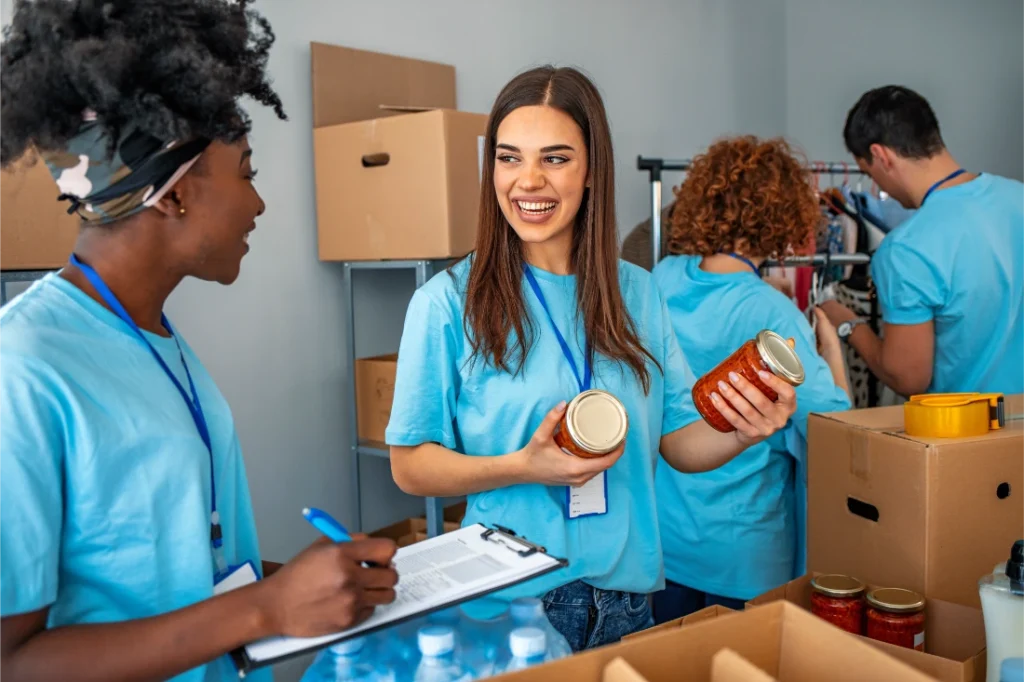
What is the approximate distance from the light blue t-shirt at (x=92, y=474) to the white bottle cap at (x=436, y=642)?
212 mm

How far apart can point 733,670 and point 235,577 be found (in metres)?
0.54

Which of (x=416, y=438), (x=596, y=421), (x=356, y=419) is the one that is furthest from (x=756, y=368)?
(x=356, y=419)

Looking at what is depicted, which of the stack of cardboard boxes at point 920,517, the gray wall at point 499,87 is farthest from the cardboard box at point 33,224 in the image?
the stack of cardboard boxes at point 920,517

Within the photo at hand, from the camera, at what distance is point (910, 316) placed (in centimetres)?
228

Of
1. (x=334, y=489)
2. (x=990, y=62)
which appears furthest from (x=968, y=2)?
(x=334, y=489)

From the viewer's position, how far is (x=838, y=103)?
15.1 ft

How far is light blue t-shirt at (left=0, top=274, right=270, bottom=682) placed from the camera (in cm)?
76

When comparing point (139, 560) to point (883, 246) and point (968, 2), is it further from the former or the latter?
point (968, 2)

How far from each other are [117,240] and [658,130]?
345 centimetres

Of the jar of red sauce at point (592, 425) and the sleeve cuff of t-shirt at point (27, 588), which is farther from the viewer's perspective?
the jar of red sauce at point (592, 425)

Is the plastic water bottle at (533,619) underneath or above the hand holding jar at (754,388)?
underneath

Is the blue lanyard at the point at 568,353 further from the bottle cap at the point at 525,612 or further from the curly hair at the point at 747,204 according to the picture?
the curly hair at the point at 747,204

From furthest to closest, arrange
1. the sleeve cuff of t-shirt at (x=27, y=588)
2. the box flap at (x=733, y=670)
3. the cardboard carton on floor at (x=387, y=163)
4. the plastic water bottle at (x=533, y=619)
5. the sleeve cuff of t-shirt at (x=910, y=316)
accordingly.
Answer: the cardboard carton on floor at (x=387, y=163) < the sleeve cuff of t-shirt at (x=910, y=316) < the plastic water bottle at (x=533, y=619) < the sleeve cuff of t-shirt at (x=27, y=588) < the box flap at (x=733, y=670)

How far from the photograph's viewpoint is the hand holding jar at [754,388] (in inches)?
46.9
